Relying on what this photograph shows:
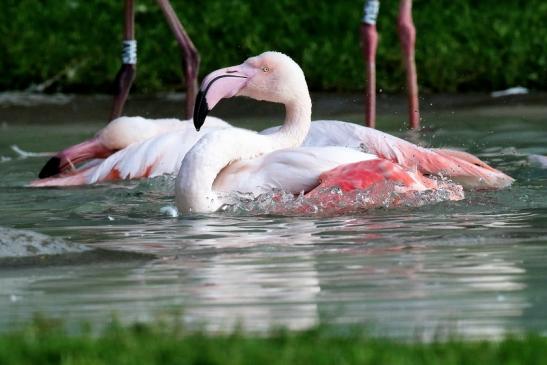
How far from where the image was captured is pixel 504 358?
3379 mm

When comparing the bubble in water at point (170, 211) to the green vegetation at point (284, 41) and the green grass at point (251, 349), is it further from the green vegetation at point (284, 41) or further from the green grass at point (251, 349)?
the green vegetation at point (284, 41)

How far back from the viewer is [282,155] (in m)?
6.46

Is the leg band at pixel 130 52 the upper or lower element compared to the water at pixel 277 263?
upper

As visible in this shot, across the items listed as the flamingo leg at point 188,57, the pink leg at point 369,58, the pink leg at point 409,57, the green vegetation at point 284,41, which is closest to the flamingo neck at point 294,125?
the pink leg at point 369,58

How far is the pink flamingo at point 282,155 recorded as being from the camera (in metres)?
6.33

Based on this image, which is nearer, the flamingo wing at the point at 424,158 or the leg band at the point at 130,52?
the flamingo wing at the point at 424,158

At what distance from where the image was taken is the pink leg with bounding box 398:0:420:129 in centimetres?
934

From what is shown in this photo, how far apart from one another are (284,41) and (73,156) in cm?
437

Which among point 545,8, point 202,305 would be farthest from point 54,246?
point 545,8

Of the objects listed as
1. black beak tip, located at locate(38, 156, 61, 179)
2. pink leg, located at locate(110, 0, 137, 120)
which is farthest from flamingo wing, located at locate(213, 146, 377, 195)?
pink leg, located at locate(110, 0, 137, 120)

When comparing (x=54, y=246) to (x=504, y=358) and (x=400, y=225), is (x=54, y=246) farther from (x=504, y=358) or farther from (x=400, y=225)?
(x=504, y=358)

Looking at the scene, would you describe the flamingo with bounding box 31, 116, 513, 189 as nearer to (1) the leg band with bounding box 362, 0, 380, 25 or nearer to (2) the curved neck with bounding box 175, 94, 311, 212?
(2) the curved neck with bounding box 175, 94, 311, 212

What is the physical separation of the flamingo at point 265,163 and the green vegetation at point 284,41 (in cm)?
524

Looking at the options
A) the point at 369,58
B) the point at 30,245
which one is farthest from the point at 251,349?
the point at 369,58
